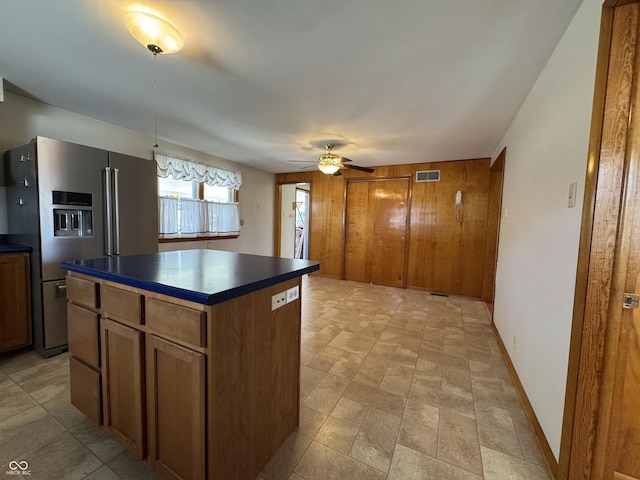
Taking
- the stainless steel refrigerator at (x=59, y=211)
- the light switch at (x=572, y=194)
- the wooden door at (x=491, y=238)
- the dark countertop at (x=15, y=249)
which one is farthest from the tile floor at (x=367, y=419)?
the wooden door at (x=491, y=238)

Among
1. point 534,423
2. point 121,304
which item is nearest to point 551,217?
point 534,423

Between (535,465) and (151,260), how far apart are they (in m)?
2.39

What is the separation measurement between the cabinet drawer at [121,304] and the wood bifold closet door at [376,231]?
4.50 meters

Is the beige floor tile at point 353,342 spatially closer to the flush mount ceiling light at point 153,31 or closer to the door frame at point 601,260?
the door frame at point 601,260

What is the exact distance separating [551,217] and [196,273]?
204 centimetres

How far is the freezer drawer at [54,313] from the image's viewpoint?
224 centimetres

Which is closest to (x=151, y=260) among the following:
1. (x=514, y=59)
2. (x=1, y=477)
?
(x=1, y=477)

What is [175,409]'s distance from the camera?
3.55ft

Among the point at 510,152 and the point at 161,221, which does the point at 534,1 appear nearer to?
the point at 510,152

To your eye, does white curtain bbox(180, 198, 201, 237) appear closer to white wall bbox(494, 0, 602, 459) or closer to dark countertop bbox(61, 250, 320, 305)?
dark countertop bbox(61, 250, 320, 305)

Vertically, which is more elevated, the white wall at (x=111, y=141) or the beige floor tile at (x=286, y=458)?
the white wall at (x=111, y=141)

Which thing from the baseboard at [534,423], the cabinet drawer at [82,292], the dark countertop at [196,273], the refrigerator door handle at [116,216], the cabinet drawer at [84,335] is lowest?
the baseboard at [534,423]

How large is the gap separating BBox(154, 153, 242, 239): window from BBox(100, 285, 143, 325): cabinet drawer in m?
2.62

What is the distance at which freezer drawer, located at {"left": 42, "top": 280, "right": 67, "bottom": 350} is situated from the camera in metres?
2.24
